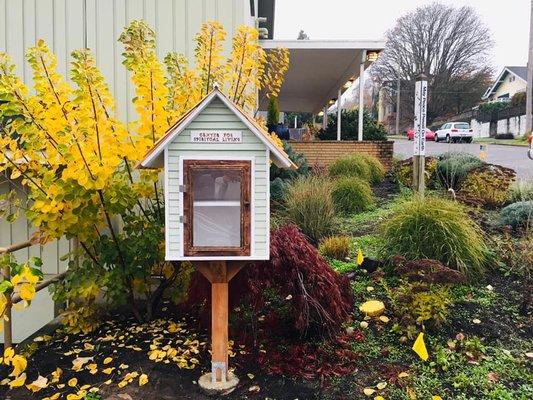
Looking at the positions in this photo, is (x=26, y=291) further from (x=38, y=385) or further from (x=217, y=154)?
(x=217, y=154)

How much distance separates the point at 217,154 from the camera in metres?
2.85

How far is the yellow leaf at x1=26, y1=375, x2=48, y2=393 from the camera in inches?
124

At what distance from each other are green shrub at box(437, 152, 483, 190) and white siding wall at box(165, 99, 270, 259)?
22.3 feet

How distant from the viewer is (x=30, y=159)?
366 centimetres

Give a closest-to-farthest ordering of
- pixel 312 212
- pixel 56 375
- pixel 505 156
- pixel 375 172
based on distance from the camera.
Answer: pixel 56 375 < pixel 312 212 < pixel 375 172 < pixel 505 156

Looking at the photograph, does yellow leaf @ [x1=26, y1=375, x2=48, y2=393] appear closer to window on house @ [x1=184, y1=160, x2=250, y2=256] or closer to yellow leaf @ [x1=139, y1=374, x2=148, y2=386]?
yellow leaf @ [x1=139, y1=374, x2=148, y2=386]

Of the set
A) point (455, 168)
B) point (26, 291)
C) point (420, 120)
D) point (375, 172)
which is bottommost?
point (26, 291)

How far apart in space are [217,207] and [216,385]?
3.96ft

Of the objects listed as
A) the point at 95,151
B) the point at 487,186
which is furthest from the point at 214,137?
the point at 487,186

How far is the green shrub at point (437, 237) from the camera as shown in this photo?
4.68 m

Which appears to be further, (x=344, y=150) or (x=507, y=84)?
(x=507, y=84)

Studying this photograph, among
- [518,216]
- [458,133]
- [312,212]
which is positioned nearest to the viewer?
[518,216]

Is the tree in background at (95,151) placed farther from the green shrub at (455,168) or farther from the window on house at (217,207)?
the green shrub at (455,168)

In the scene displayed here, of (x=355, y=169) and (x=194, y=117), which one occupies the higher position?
(x=194, y=117)
